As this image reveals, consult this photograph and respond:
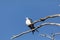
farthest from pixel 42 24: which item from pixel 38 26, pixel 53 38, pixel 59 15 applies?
pixel 53 38

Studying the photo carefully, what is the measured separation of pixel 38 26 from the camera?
13.4 ft

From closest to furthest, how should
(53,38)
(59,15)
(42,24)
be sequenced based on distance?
1. (59,15)
2. (42,24)
3. (53,38)

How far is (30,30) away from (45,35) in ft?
61.2

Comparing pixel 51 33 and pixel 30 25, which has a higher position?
pixel 51 33

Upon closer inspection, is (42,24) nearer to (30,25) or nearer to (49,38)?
(30,25)

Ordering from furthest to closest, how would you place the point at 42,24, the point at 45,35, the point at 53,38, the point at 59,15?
the point at 45,35 → the point at 53,38 → the point at 42,24 → the point at 59,15

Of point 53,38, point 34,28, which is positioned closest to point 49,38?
point 53,38

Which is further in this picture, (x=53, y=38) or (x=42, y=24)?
(x=53, y=38)

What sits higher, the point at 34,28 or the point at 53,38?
the point at 53,38

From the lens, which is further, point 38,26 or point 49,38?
point 49,38

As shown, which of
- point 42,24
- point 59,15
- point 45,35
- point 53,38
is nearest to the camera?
point 59,15

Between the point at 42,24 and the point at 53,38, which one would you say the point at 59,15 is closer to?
the point at 42,24

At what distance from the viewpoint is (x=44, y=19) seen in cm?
395

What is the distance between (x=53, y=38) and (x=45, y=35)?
5.59 feet
